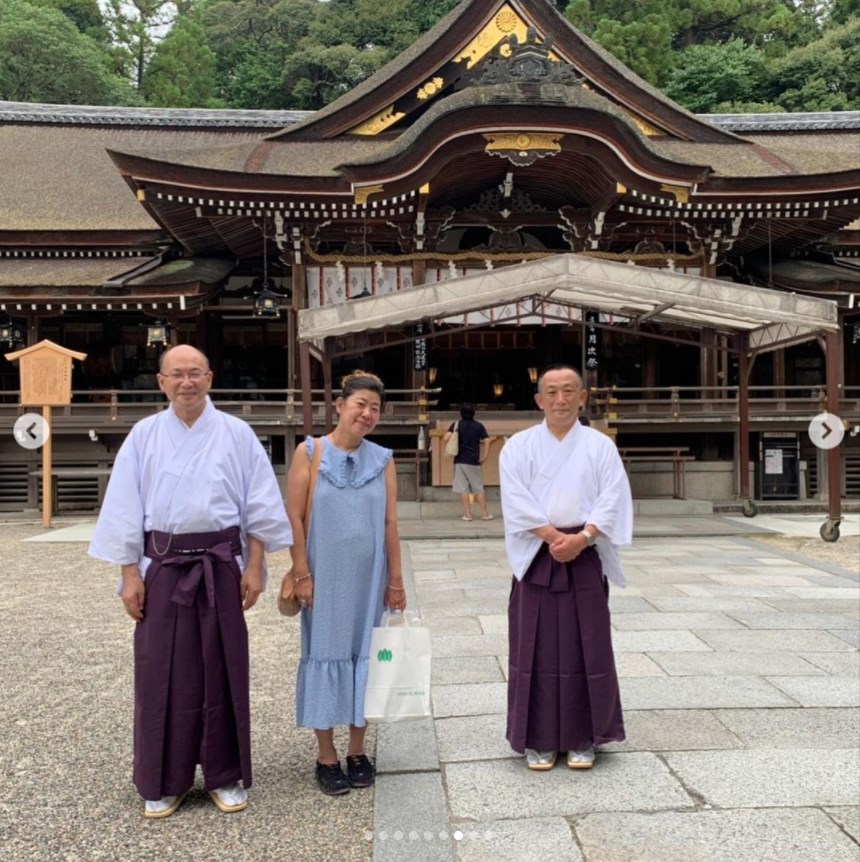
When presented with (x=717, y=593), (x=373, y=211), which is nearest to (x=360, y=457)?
(x=717, y=593)

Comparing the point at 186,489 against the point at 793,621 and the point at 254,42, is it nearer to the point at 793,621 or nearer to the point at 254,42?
the point at 793,621

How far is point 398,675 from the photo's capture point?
2.62 metres

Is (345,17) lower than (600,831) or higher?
higher

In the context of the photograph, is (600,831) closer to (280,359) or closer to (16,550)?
(16,550)

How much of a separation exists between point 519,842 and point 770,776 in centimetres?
106

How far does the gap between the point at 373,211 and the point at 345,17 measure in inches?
1293

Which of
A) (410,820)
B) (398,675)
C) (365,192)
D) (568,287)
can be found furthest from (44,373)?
(410,820)

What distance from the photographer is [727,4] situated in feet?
115

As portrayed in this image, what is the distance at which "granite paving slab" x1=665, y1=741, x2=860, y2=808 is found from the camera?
2541mm

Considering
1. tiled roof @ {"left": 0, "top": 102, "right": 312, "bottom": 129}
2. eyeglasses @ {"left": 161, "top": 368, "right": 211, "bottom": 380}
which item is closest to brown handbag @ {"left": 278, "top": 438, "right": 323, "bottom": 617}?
eyeglasses @ {"left": 161, "top": 368, "right": 211, "bottom": 380}

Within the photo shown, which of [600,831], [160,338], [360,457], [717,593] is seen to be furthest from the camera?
[160,338]

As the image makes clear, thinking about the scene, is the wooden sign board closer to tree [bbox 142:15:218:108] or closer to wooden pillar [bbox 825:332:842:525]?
wooden pillar [bbox 825:332:842:525]

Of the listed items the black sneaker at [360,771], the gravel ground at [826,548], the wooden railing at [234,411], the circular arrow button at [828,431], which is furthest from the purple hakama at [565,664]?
the wooden railing at [234,411]

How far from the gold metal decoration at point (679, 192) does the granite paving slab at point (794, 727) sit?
9.09 metres
